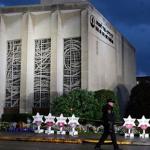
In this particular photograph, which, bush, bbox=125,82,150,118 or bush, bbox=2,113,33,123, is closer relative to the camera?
bush, bbox=2,113,33,123

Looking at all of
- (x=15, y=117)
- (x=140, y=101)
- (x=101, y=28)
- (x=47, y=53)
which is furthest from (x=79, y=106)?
(x=101, y=28)

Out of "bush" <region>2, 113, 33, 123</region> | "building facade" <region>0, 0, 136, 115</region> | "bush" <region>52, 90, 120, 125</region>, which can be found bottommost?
"bush" <region>2, 113, 33, 123</region>

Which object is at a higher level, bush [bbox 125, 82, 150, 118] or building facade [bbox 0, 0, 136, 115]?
building facade [bbox 0, 0, 136, 115]

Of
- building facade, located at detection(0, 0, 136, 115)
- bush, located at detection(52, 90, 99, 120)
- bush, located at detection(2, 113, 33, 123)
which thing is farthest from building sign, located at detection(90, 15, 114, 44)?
bush, located at detection(52, 90, 99, 120)

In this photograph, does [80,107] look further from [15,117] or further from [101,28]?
[101,28]

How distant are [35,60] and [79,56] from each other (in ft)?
17.3

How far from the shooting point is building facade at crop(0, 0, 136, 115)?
175 ft

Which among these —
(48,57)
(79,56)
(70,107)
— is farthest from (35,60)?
(70,107)

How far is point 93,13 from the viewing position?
55.0 m

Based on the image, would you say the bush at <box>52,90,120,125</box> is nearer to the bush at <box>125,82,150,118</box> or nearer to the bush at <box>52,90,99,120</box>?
the bush at <box>52,90,99,120</box>

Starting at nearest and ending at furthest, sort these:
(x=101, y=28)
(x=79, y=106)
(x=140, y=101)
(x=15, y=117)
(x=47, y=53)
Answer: (x=79, y=106) < (x=15, y=117) < (x=140, y=101) < (x=47, y=53) < (x=101, y=28)

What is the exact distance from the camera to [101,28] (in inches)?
2296

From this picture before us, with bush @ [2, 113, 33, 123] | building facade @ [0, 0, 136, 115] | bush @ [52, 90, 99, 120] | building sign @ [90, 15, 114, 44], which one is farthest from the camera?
building sign @ [90, 15, 114, 44]

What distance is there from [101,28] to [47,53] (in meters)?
7.48
